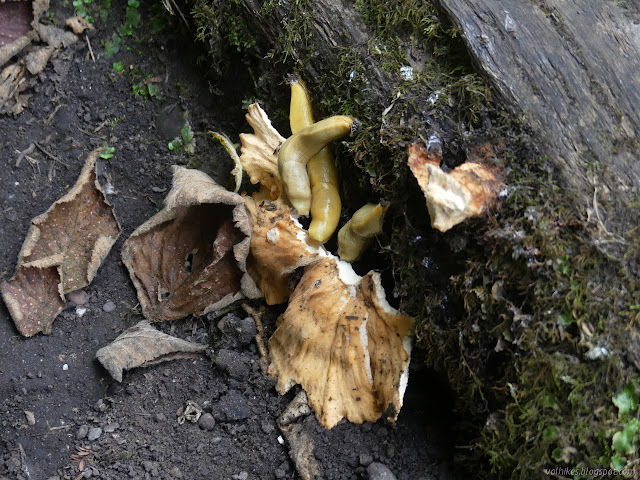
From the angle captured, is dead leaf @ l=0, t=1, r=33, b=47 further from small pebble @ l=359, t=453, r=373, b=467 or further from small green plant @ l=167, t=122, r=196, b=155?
small pebble @ l=359, t=453, r=373, b=467

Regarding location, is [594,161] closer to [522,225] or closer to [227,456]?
[522,225]

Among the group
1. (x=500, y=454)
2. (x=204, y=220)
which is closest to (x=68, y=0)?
(x=204, y=220)

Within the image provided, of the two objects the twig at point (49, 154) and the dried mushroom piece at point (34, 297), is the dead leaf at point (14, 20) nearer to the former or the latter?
the twig at point (49, 154)

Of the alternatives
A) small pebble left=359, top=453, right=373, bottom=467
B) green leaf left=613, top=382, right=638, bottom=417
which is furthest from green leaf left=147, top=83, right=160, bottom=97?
green leaf left=613, top=382, right=638, bottom=417

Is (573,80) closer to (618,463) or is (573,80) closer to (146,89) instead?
(618,463)

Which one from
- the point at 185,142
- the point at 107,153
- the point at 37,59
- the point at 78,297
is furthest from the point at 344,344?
the point at 37,59

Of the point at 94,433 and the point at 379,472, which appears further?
the point at 94,433
